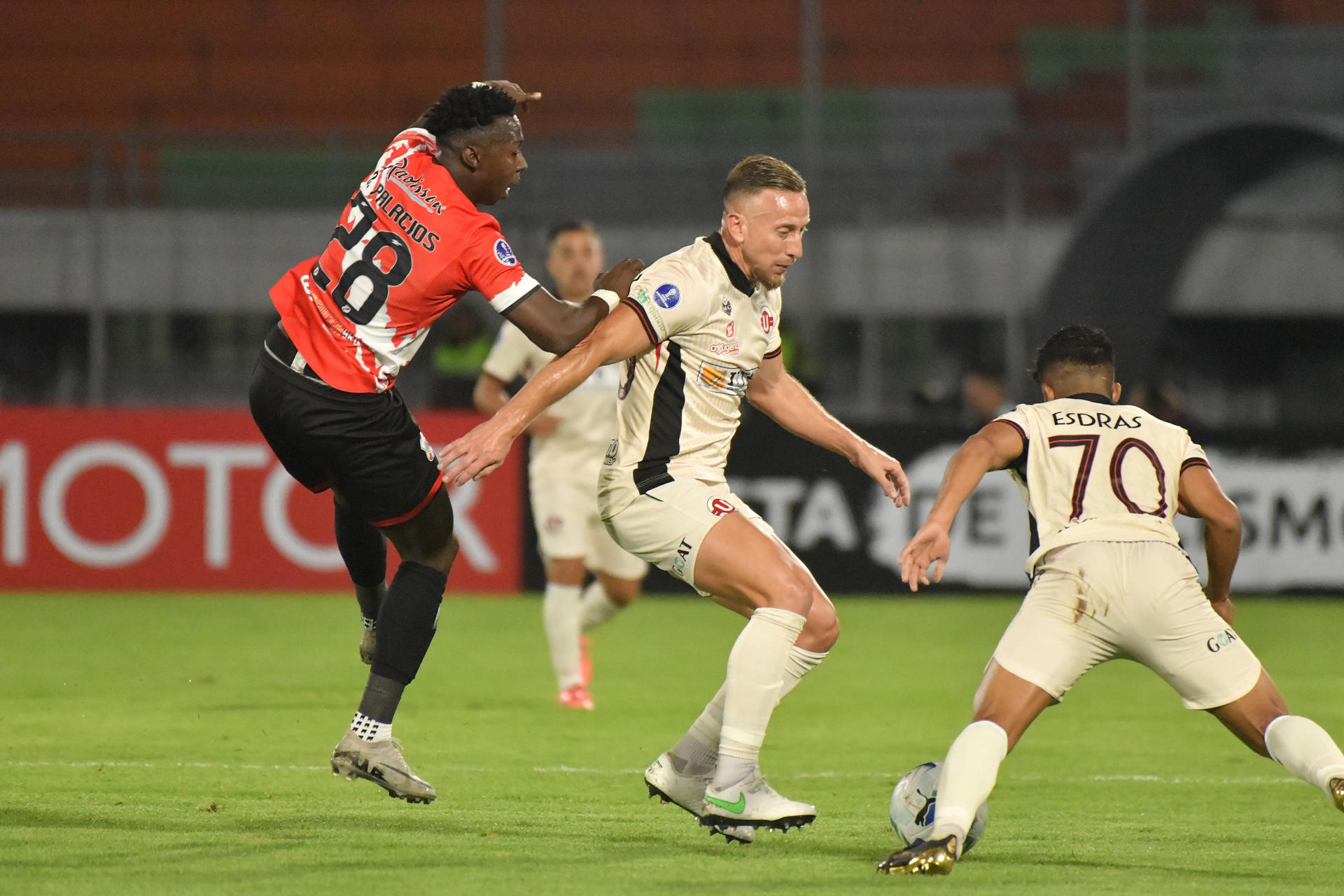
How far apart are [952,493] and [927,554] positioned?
0.18m

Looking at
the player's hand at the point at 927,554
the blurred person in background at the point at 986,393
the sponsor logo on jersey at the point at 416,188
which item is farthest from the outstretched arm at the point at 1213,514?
the blurred person in background at the point at 986,393

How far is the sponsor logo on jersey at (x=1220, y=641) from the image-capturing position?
4.79 metres

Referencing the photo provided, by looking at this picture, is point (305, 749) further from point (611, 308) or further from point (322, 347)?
point (611, 308)

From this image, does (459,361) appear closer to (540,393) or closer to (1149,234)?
(1149,234)

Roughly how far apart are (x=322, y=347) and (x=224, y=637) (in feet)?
19.3

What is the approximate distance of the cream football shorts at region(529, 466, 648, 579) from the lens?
8703 millimetres

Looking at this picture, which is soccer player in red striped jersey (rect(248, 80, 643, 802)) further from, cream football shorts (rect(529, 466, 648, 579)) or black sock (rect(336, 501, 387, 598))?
cream football shorts (rect(529, 466, 648, 579))

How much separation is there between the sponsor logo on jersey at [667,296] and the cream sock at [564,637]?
3441 millimetres

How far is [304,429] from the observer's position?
17.5ft

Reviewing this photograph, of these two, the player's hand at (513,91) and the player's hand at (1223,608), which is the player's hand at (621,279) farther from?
the player's hand at (1223,608)

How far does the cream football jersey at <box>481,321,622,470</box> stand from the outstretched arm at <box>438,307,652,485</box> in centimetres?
370

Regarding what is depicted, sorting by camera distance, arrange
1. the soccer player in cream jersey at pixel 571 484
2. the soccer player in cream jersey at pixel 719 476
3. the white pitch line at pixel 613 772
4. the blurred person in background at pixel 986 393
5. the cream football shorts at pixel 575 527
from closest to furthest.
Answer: the soccer player in cream jersey at pixel 719 476
the white pitch line at pixel 613 772
the soccer player in cream jersey at pixel 571 484
the cream football shorts at pixel 575 527
the blurred person in background at pixel 986 393

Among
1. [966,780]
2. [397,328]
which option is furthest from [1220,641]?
[397,328]

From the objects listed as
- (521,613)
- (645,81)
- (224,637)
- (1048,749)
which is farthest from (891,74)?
(1048,749)
